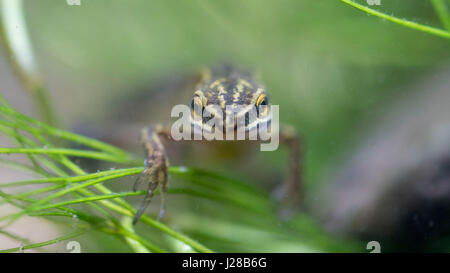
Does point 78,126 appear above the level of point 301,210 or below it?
above

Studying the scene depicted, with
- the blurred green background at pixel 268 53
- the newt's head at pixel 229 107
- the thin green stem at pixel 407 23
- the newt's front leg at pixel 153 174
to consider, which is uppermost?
the blurred green background at pixel 268 53

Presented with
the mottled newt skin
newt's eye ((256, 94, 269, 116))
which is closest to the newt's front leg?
the mottled newt skin

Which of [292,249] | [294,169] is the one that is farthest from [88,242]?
[294,169]

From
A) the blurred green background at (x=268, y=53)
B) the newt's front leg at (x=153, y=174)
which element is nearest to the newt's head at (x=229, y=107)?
the newt's front leg at (x=153, y=174)

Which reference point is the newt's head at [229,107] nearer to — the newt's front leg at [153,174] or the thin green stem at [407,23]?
the newt's front leg at [153,174]

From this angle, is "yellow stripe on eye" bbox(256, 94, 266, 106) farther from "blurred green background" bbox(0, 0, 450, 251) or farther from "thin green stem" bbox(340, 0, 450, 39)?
"blurred green background" bbox(0, 0, 450, 251)

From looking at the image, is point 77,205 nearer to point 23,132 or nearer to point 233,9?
point 23,132
